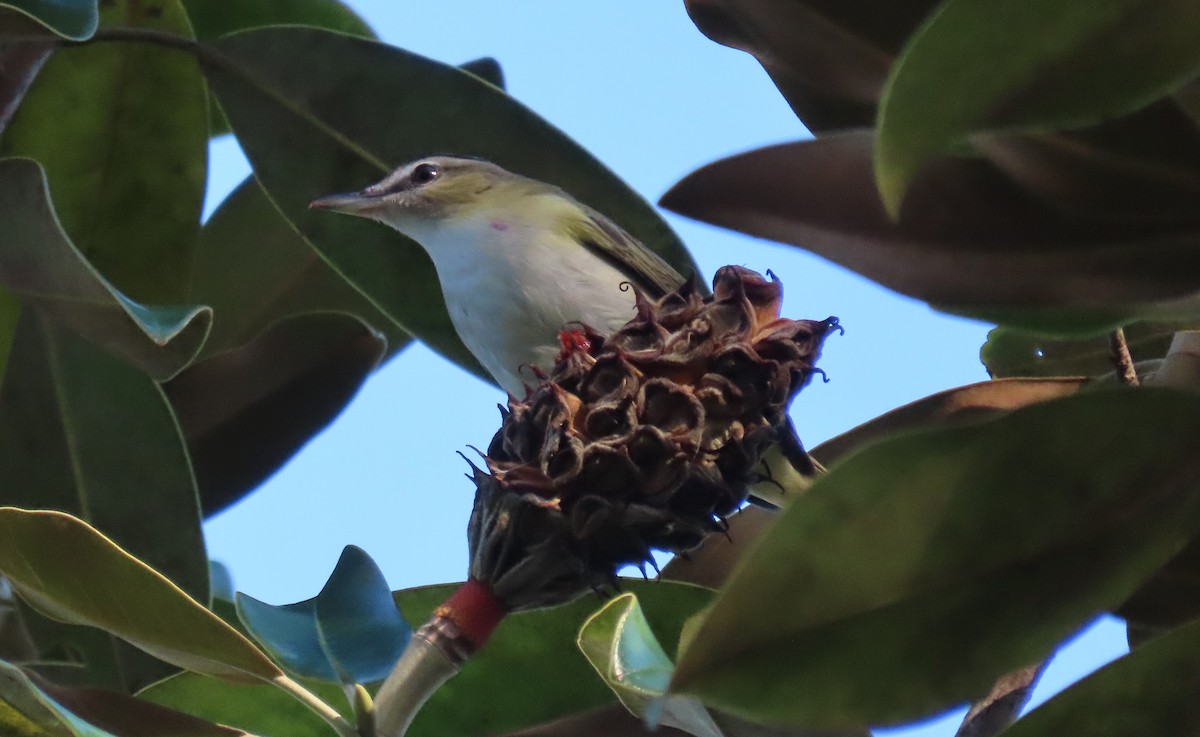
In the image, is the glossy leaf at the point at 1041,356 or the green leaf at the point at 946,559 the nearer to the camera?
the green leaf at the point at 946,559

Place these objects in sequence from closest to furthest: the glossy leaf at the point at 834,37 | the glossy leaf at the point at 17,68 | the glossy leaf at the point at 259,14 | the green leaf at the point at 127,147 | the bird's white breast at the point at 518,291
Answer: the glossy leaf at the point at 834,37
the glossy leaf at the point at 17,68
the green leaf at the point at 127,147
the bird's white breast at the point at 518,291
the glossy leaf at the point at 259,14

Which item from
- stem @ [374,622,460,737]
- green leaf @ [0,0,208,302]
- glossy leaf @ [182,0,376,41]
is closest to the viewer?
stem @ [374,622,460,737]

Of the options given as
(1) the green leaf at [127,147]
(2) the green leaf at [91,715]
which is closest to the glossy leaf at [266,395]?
(1) the green leaf at [127,147]

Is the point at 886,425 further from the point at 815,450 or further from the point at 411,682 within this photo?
the point at 411,682

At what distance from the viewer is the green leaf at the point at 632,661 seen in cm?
145

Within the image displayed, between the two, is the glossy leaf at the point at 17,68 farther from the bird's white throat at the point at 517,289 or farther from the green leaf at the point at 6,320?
the bird's white throat at the point at 517,289

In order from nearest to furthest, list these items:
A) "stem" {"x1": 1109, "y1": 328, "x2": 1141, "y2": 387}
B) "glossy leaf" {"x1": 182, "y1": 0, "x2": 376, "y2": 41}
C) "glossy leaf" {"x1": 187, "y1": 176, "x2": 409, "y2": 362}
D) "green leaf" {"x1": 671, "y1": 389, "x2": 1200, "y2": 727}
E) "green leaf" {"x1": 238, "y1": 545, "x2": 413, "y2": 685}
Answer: "green leaf" {"x1": 671, "y1": 389, "x2": 1200, "y2": 727} < "green leaf" {"x1": 238, "y1": 545, "x2": 413, "y2": 685} < "stem" {"x1": 1109, "y1": 328, "x2": 1141, "y2": 387} < "glossy leaf" {"x1": 187, "y1": 176, "x2": 409, "y2": 362} < "glossy leaf" {"x1": 182, "y1": 0, "x2": 376, "y2": 41}

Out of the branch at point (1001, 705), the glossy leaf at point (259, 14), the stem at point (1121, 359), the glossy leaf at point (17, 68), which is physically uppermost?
the glossy leaf at point (259, 14)

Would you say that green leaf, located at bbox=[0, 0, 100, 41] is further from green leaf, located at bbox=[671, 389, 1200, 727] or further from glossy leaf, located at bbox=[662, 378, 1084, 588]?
green leaf, located at bbox=[671, 389, 1200, 727]

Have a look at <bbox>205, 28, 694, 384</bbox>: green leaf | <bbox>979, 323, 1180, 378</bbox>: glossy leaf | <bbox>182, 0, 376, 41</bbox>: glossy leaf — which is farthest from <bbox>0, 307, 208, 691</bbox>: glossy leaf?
<bbox>979, 323, 1180, 378</bbox>: glossy leaf

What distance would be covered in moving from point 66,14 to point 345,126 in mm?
613

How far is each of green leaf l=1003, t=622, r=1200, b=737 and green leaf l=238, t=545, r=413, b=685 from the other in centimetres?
78

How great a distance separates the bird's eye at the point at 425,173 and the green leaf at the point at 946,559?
2527 mm

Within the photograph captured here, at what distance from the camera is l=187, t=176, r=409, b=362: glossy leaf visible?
10.7 feet
